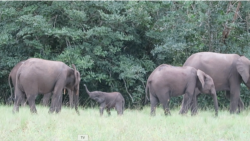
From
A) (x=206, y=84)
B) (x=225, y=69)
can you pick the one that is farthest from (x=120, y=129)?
(x=225, y=69)

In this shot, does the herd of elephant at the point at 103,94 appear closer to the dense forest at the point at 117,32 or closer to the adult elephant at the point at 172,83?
the adult elephant at the point at 172,83

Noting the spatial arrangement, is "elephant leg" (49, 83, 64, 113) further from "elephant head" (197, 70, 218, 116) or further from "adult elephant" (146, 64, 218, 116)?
"elephant head" (197, 70, 218, 116)

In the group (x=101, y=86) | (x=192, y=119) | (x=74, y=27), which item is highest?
(x=74, y=27)

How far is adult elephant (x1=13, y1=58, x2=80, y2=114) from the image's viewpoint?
1295cm

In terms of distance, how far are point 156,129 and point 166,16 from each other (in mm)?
10496

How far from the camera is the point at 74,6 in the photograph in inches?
782

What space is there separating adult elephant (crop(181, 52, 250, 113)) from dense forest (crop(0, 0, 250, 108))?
3.80m

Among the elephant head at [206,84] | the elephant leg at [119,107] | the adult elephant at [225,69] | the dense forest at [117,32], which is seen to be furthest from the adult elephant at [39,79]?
the dense forest at [117,32]

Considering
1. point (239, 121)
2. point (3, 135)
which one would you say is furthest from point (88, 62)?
point (3, 135)

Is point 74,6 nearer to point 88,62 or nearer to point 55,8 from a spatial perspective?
point 55,8

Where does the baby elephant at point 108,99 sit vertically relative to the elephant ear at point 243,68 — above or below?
below

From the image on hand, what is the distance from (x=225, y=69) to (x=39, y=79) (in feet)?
20.2

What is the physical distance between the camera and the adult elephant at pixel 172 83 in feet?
43.5

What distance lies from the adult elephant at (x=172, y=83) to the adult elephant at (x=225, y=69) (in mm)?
1416
